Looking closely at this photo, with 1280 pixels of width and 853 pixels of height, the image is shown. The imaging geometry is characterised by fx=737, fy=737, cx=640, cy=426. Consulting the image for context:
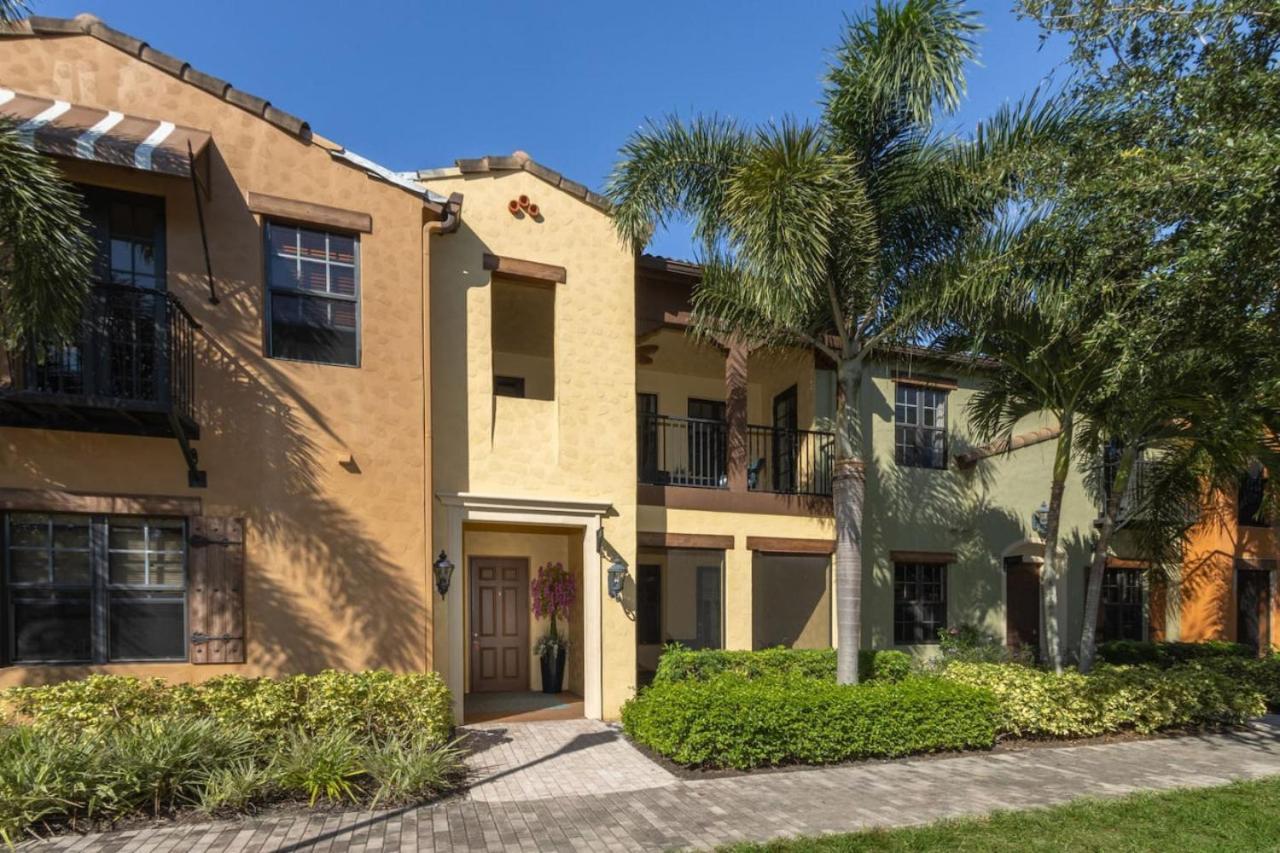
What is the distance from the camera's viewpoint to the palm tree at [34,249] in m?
6.29

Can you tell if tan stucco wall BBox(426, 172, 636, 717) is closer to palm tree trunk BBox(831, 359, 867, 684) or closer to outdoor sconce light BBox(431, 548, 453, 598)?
outdoor sconce light BBox(431, 548, 453, 598)

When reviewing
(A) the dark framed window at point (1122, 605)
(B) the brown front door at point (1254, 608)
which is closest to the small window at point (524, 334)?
(A) the dark framed window at point (1122, 605)

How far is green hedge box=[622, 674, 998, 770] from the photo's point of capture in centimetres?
818

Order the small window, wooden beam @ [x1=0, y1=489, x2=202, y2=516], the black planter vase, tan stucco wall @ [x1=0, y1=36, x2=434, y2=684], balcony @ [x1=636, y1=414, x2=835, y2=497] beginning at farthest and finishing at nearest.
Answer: balcony @ [x1=636, y1=414, x2=835, y2=497] → the black planter vase → the small window → tan stucco wall @ [x1=0, y1=36, x2=434, y2=684] → wooden beam @ [x1=0, y1=489, x2=202, y2=516]

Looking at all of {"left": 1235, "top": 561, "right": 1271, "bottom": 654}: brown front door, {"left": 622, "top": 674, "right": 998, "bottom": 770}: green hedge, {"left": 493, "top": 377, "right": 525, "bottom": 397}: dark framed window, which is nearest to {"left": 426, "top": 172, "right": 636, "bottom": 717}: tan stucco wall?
{"left": 622, "top": 674, "right": 998, "bottom": 770}: green hedge

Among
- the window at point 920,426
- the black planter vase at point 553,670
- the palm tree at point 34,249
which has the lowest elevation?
the black planter vase at point 553,670

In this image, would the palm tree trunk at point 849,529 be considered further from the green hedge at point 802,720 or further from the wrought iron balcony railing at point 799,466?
the wrought iron balcony railing at point 799,466

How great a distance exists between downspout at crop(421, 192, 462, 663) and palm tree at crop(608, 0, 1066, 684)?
7.70 ft

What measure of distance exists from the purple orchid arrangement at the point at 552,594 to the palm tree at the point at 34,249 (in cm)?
733

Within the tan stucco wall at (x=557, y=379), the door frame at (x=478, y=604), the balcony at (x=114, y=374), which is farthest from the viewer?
the door frame at (x=478, y=604)

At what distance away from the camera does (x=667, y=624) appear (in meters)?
16.3

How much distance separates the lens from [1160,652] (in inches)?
599

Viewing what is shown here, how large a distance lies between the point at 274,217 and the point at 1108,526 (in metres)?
12.7

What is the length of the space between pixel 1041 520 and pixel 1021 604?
1806 millimetres
